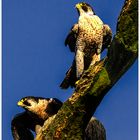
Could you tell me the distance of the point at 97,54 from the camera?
49.3ft

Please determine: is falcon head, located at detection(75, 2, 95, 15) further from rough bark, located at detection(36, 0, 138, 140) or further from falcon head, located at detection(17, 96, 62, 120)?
rough bark, located at detection(36, 0, 138, 140)

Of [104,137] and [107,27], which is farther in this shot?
[107,27]

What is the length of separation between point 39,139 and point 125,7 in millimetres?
3056

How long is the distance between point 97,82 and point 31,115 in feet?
6.55

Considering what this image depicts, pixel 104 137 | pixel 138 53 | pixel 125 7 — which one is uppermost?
pixel 125 7

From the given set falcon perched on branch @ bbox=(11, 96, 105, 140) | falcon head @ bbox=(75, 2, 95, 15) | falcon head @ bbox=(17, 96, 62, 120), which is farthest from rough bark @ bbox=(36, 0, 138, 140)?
falcon head @ bbox=(75, 2, 95, 15)

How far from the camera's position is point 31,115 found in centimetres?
1432

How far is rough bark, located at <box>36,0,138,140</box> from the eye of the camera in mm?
12250

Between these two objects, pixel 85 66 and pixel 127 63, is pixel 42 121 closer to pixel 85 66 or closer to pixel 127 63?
pixel 85 66

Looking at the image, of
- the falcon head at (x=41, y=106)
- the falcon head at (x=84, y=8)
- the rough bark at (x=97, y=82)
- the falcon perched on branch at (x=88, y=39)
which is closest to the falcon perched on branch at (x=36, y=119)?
the falcon head at (x=41, y=106)

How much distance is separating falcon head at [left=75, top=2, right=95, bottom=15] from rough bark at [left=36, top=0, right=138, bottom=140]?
2522 millimetres

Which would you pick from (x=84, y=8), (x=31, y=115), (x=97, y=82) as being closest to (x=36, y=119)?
(x=31, y=115)

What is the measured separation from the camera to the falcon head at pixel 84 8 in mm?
15508

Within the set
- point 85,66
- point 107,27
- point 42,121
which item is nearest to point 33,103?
point 42,121
